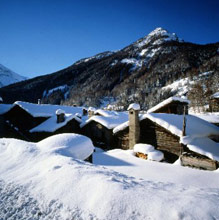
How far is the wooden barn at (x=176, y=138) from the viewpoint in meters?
10.7

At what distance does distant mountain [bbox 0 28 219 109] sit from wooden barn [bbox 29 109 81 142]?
67866mm

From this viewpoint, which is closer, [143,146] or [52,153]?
[52,153]

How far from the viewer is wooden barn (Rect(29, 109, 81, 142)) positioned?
68.3ft

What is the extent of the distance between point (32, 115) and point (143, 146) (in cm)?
1759

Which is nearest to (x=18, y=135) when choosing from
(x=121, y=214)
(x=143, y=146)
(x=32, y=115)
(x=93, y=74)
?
(x=32, y=115)

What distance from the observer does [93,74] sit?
537 ft

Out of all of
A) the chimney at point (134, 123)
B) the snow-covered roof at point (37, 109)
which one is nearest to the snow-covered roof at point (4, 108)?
the snow-covered roof at point (37, 109)

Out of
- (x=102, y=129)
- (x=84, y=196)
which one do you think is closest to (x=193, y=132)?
(x=102, y=129)

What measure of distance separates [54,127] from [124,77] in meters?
136

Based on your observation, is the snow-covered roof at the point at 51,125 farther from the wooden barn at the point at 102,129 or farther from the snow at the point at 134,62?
the snow at the point at 134,62

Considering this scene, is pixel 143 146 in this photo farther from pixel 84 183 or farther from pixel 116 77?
pixel 116 77

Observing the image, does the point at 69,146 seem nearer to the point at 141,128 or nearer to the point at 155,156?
the point at 155,156

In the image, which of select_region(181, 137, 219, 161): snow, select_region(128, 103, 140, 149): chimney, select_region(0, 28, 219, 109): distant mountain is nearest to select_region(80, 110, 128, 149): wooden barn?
select_region(128, 103, 140, 149): chimney

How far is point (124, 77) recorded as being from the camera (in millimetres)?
150000
